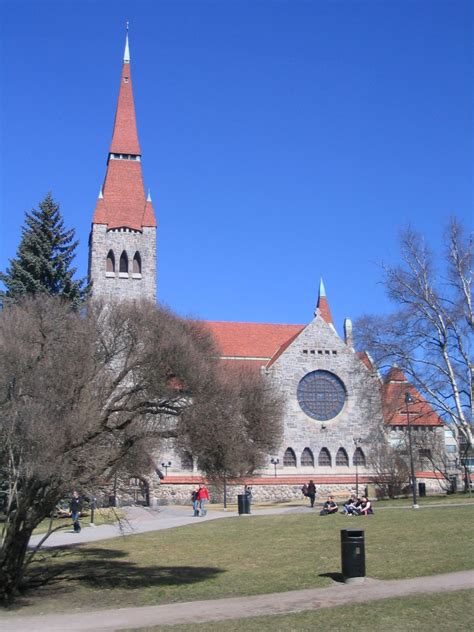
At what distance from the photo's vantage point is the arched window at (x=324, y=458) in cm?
5112

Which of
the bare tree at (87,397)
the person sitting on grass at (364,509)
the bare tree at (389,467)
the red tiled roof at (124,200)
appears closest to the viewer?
the bare tree at (87,397)

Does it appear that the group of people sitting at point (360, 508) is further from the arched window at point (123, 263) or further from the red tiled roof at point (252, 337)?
the arched window at point (123, 263)

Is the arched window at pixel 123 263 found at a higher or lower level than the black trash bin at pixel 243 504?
higher

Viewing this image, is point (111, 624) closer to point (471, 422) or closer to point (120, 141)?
point (471, 422)

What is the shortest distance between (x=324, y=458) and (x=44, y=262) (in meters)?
26.8

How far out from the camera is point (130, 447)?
13.8 meters

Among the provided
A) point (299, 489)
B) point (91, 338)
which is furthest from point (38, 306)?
point (299, 489)

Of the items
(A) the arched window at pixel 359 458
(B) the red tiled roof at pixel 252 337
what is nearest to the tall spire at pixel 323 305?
(B) the red tiled roof at pixel 252 337

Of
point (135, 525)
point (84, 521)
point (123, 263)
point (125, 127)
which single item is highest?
point (125, 127)

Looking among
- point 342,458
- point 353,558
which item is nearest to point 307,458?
point 342,458

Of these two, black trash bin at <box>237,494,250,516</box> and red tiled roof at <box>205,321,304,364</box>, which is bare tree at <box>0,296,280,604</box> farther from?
red tiled roof at <box>205,321,304,364</box>

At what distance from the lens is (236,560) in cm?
1652

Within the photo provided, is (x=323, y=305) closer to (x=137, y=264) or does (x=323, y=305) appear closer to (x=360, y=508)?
(x=137, y=264)

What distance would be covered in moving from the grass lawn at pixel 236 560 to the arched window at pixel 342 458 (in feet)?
92.6
